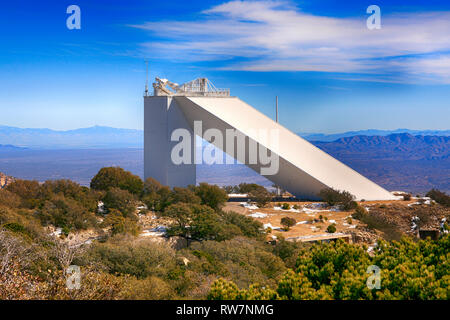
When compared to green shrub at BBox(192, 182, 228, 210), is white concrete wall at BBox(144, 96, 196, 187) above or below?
above

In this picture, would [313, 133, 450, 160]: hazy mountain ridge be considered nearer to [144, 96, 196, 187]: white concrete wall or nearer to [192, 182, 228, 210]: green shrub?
[144, 96, 196, 187]: white concrete wall

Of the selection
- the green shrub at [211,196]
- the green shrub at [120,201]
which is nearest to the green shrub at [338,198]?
the green shrub at [211,196]

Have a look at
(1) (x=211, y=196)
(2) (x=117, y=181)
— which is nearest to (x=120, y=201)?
(2) (x=117, y=181)

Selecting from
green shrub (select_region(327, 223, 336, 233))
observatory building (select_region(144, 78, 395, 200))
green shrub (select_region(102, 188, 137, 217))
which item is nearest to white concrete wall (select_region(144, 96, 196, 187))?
observatory building (select_region(144, 78, 395, 200))

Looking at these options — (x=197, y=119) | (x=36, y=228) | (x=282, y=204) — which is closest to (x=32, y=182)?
(x=36, y=228)
